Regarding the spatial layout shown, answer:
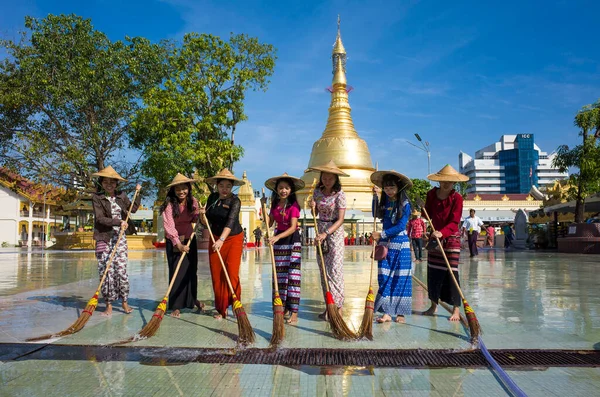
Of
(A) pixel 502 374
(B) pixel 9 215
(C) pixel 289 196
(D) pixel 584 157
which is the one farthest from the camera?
(B) pixel 9 215

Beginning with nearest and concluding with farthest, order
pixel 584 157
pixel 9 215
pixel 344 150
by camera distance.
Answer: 1. pixel 584 157
2. pixel 344 150
3. pixel 9 215

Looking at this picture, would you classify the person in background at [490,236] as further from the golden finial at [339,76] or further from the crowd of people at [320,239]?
the crowd of people at [320,239]

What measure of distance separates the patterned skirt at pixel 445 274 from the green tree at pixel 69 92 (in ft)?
53.5

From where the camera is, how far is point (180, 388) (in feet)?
10.1

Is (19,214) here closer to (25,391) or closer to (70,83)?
(70,83)

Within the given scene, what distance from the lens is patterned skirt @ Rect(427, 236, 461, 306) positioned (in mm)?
5264

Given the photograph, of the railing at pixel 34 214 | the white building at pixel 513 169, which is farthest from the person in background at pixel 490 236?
the white building at pixel 513 169

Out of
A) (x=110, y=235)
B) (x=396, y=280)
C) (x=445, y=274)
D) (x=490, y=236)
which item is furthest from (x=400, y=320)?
(x=490, y=236)

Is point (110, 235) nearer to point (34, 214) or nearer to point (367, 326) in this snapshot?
point (367, 326)

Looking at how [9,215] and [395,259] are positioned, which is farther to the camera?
[9,215]

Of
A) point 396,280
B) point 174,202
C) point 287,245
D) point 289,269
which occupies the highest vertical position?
point 174,202

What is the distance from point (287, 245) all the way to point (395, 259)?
3.94 feet

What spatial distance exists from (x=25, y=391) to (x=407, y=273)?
3655 millimetres

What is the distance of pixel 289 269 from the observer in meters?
5.33
